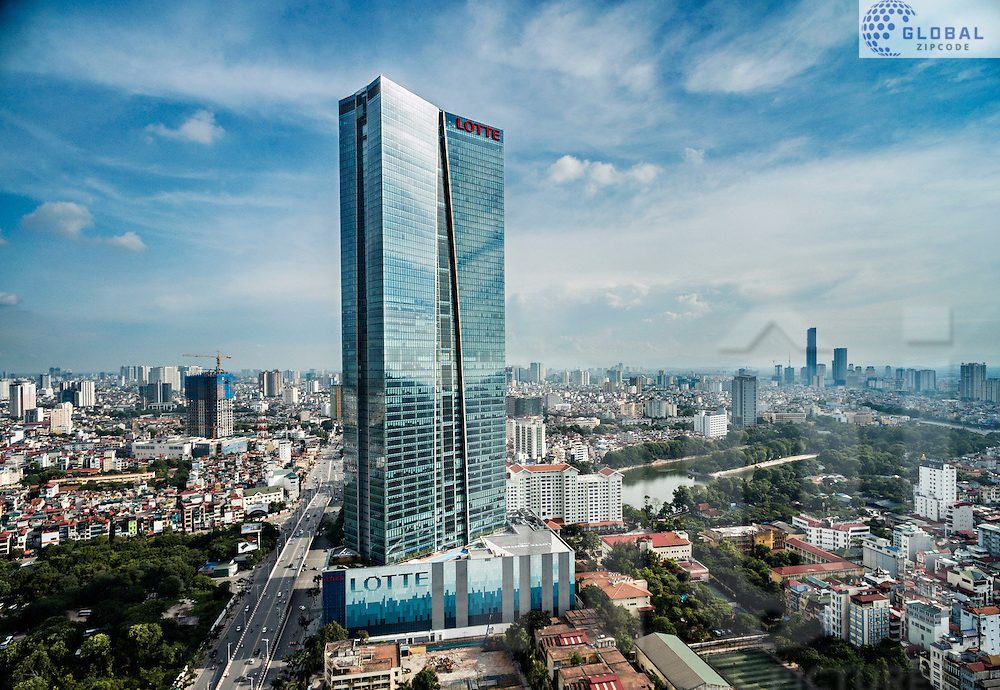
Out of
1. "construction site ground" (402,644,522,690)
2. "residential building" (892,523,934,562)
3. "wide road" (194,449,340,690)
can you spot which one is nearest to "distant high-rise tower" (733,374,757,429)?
"residential building" (892,523,934,562)

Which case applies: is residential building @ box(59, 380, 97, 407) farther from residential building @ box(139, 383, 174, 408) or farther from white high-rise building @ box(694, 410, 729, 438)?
white high-rise building @ box(694, 410, 729, 438)

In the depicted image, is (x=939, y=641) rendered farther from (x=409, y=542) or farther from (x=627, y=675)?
(x=409, y=542)

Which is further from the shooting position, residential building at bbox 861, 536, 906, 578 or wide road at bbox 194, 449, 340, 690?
residential building at bbox 861, 536, 906, 578

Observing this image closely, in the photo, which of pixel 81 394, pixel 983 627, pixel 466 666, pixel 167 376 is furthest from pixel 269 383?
pixel 983 627

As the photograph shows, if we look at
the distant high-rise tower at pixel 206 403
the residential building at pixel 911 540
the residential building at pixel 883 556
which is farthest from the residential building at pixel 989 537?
the distant high-rise tower at pixel 206 403

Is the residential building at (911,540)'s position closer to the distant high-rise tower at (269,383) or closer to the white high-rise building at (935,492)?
the white high-rise building at (935,492)

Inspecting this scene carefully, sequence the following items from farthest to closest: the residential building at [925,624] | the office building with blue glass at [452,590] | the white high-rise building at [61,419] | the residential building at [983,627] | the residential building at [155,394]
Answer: the residential building at [155,394]
the white high-rise building at [61,419]
the office building with blue glass at [452,590]
the residential building at [925,624]
the residential building at [983,627]

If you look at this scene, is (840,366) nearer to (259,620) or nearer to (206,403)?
(259,620)
